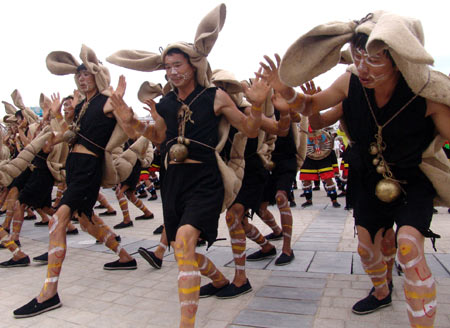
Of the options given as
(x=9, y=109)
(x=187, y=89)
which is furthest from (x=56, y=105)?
(x=9, y=109)

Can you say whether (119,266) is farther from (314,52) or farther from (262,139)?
(314,52)

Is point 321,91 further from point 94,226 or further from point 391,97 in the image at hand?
point 94,226

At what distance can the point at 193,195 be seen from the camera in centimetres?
288

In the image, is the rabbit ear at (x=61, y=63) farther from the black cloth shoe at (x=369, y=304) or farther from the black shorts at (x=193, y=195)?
the black cloth shoe at (x=369, y=304)

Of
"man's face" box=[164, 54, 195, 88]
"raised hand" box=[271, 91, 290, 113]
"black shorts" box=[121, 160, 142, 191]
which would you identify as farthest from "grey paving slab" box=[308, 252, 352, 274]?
"black shorts" box=[121, 160, 142, 191]

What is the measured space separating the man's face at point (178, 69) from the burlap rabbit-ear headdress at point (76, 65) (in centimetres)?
128

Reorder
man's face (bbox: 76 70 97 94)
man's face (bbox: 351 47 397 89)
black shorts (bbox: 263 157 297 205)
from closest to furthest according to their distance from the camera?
1. man's face (bbox: 351 47 397 89)
2. man's face (bbox: 76 70 97 94)
3. black shorts (bbox: 263 157 297 205)

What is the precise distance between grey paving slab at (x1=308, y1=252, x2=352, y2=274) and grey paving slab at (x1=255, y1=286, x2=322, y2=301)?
57 centimetres

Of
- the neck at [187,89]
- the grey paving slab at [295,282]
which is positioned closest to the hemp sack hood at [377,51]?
the neck at [187,89]

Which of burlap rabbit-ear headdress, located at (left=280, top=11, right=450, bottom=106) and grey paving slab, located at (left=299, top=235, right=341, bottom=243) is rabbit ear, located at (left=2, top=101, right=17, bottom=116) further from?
burlap rabbit-ear headdress, located at (left=280, top=11, right=450, bottom=106)

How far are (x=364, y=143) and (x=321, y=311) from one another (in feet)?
4.33

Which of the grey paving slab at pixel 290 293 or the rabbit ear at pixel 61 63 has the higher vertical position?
the rabbit ear at pixel 61 63

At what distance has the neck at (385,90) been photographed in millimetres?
2367

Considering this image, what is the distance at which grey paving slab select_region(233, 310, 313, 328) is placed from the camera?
273cm
